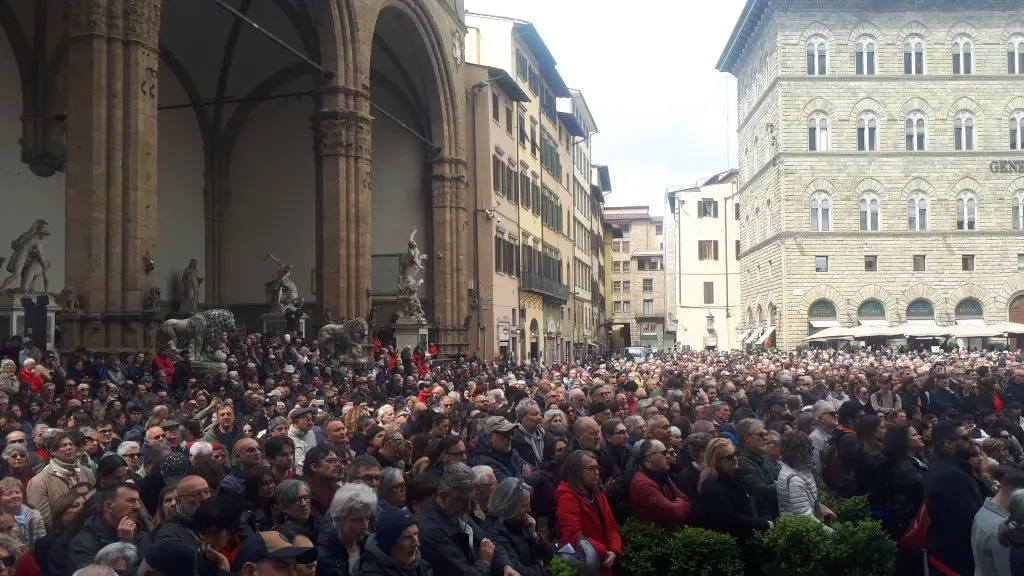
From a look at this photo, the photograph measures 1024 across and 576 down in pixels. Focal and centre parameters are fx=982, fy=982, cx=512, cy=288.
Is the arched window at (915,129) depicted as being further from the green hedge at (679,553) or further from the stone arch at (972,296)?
the green hedge at (679,553)

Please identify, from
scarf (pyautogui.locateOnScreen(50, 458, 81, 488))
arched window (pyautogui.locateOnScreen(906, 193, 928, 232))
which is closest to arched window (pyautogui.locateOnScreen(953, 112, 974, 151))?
arched window (pyautogui.locateOnScreen(906, 193, 928, 232))

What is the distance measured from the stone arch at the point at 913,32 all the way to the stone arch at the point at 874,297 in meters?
12.6

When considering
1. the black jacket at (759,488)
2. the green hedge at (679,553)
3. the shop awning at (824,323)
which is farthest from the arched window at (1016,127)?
the green hedge at (679,553)

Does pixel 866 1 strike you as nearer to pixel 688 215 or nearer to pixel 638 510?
pixel 688 215

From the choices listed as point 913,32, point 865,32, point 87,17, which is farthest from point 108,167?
point 913,32

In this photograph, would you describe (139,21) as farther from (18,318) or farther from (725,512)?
(725,512)

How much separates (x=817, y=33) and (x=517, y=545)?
165ft

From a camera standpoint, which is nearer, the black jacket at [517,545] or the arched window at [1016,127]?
the black jacket at [517,545]

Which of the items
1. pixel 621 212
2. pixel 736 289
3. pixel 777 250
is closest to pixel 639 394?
pixel 777 250

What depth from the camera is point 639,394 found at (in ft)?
49.2

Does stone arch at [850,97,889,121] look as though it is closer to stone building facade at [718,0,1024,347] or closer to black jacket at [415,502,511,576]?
stone building facade at [718,0,1024,347]

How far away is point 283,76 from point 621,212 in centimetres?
7606

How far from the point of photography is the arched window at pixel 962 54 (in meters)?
51.0

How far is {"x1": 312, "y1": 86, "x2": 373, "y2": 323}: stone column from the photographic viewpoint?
24391 millimetres
